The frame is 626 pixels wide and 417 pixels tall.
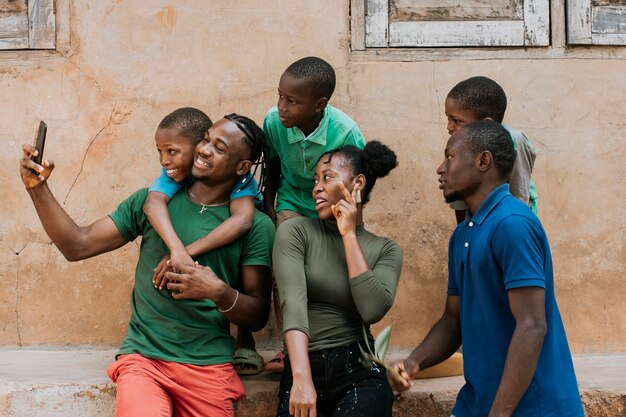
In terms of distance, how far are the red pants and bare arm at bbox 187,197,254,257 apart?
0.46 m

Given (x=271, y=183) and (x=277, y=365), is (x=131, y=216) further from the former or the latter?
(x=277, y=365)

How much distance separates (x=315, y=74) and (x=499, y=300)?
1515mm

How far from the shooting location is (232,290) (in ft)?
13.0

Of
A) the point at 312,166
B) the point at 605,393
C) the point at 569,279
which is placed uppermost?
the point at 312,166

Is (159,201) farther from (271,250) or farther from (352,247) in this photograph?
(352,247)

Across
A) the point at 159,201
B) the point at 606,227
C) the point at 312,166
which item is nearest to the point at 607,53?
the point at 606,227

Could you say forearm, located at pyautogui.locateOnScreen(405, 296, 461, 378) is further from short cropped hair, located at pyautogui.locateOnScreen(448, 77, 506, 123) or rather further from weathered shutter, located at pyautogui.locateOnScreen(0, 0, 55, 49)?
weathered shutter, located at pyautogui.locateOnScreen(0, 0, 55, 49)

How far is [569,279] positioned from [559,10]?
1.39m

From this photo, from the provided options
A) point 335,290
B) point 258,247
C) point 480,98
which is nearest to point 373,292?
point 335,290

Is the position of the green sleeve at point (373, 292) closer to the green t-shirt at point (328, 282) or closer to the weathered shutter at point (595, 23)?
the green t-shirt at point (328, 282)

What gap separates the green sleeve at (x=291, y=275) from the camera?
12.3 ft

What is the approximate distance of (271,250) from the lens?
413 cm

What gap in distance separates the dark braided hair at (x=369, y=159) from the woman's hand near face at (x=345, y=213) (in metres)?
0.18

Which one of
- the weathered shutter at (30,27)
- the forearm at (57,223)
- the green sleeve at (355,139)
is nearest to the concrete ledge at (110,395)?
the forearm at (57,223)
